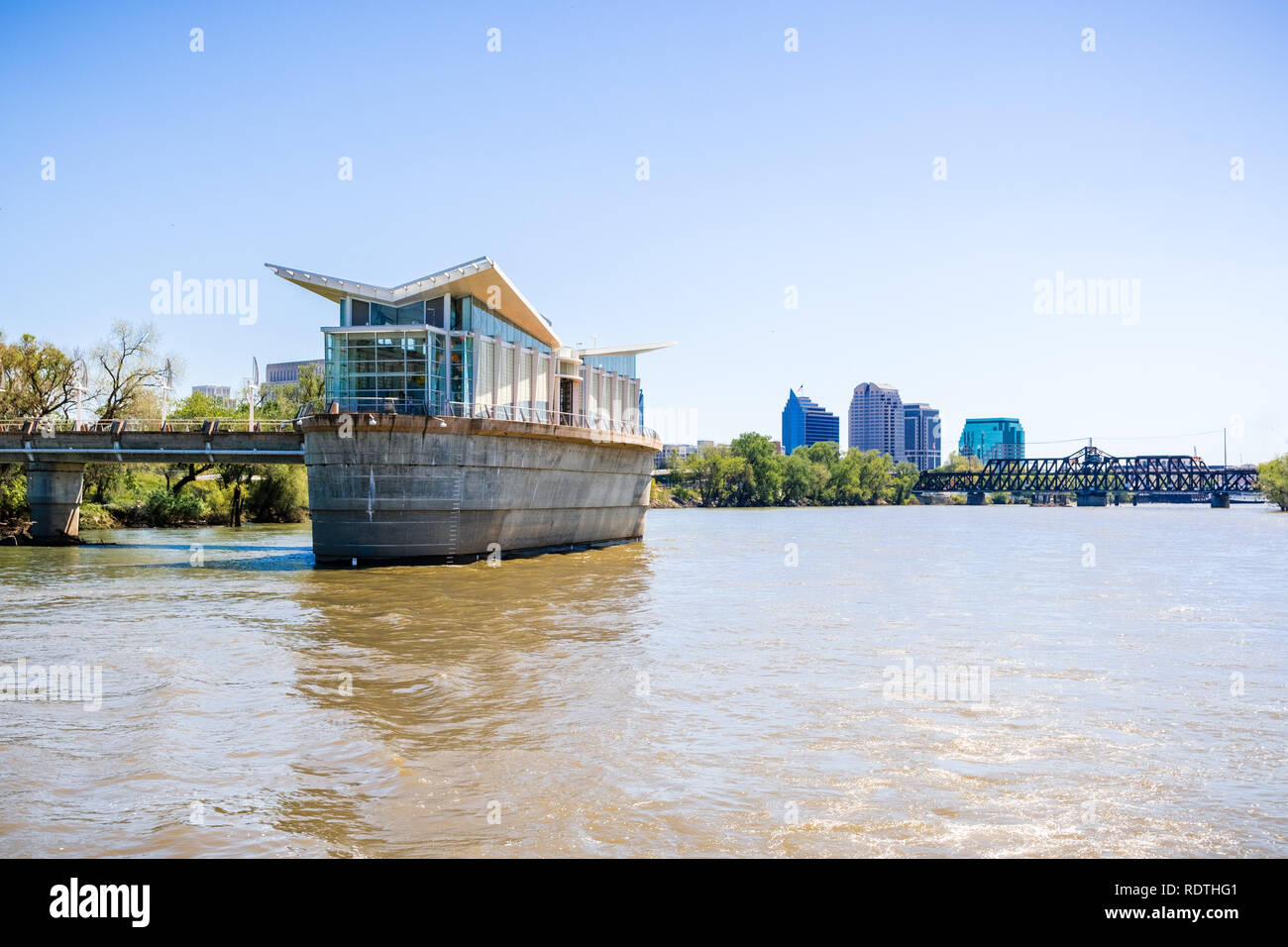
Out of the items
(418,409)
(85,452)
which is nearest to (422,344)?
(418,409)

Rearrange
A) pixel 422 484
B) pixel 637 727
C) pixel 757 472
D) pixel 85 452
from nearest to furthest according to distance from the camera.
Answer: pixel 637 727
pixel 422 484
pixel 85 452
pixel 757 472

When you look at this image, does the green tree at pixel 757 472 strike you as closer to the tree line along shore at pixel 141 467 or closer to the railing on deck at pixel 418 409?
the tree line along shore at pixel 141 467

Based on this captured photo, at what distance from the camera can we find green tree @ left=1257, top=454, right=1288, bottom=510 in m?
123

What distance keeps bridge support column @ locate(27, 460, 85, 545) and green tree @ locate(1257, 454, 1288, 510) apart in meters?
138

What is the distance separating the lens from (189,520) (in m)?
65.5

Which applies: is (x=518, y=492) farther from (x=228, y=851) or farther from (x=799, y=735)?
(x=228, y=851)

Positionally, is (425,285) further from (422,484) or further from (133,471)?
(133,471)

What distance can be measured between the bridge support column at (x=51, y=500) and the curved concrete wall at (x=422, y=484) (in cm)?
2295

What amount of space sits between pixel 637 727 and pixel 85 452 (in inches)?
1809

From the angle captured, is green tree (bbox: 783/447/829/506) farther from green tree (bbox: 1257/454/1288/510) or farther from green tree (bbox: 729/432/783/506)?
green tree (bbox: 1257/454/1288/510)

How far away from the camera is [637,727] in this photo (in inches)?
461
